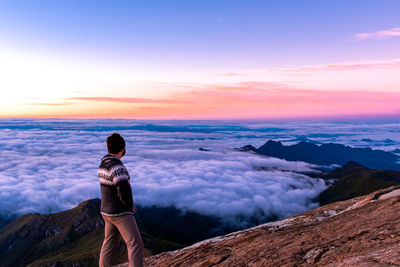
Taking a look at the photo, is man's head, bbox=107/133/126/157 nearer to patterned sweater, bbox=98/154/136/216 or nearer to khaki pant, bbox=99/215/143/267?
patterned sweater, bbox=98/154/136/216

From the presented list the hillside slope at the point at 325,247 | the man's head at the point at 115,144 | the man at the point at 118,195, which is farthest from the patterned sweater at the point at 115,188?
the hillside slope at the point at 325,247

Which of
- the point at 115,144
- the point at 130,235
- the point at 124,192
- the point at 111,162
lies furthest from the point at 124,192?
the point at 130,235

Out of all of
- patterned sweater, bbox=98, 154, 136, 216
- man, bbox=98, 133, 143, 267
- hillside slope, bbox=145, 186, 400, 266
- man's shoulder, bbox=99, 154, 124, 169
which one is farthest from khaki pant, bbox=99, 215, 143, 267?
hillside slope, bbox=145, 186, 400, 266

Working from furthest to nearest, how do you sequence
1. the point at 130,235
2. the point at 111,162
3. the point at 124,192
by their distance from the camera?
1. the point at 130,235
2. the point at 111,162
3. the point at 124,192

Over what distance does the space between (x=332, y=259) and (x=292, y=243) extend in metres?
2.66

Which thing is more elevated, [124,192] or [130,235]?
[124,192]

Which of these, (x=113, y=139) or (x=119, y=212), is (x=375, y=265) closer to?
(x=119, y=212)

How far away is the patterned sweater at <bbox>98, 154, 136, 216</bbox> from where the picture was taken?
8602 millimetres

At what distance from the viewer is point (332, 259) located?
331 inches

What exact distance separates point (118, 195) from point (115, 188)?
0.38m

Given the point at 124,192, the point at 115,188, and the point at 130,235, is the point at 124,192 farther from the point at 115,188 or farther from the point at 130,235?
the point at 130,235

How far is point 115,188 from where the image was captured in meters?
8.97

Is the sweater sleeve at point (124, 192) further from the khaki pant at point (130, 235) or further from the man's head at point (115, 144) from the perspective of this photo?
the man's head at point (115, 144)

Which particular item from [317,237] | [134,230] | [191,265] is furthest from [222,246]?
[134,230]
